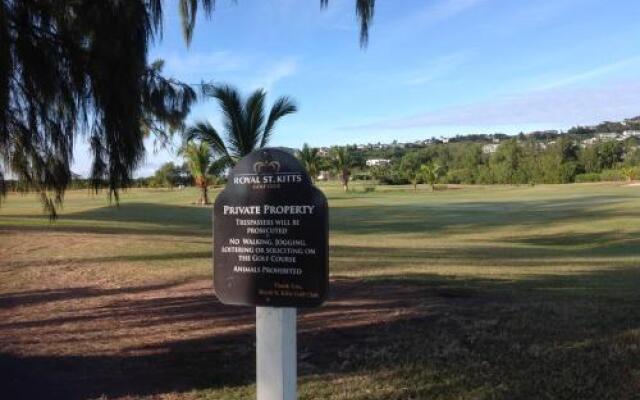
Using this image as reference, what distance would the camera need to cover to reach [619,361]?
18.7ft

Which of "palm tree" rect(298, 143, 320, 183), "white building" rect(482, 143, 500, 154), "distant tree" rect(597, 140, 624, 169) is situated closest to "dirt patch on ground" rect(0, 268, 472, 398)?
"palm tree" rect(298, 143, 320, 183)

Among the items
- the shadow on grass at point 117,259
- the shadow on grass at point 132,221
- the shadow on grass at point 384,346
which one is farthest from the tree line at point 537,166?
the shadow on grass at point 384,346

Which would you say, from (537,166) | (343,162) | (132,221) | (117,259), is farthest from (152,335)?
(537,166)

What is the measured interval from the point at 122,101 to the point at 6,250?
13.6 meters

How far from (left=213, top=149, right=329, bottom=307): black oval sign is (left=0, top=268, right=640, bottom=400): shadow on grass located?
1902mm

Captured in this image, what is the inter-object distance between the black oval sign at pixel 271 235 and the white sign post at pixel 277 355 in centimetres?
9

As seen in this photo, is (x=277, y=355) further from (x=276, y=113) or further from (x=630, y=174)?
(x=630, y=174)

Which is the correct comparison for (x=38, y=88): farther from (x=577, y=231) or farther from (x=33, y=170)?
(x=577, y=231)

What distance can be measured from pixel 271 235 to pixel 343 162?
7714 cm

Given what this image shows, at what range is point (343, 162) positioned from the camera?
80750 mm

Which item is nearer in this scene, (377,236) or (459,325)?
(459,325)

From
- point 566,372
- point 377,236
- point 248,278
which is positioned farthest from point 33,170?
point 377,236

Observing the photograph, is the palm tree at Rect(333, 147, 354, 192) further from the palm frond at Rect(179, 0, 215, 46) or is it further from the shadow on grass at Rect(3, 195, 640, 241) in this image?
the palm frond at Rect(179, 0, 215, 46)

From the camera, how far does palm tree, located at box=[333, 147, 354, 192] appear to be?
79512 millimetres
